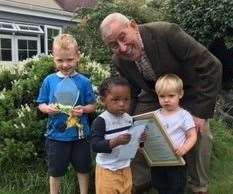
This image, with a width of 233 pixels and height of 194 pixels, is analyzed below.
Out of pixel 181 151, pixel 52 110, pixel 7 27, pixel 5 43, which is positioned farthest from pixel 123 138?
pixel 5 43

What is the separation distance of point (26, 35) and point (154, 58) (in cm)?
1977

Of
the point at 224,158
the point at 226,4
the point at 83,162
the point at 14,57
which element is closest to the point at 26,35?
the point at 14,57

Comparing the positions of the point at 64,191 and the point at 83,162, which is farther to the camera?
the point at 64,191

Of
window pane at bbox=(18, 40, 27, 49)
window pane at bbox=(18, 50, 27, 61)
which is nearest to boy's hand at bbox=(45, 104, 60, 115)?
window pane at bbox=(18, 50, 27, 61)

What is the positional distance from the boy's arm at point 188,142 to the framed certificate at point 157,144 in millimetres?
47

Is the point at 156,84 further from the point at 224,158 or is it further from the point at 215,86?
the point at 224,158

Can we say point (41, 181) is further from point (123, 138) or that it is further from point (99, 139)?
point (123, 138)

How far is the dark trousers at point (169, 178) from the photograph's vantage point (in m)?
4.54

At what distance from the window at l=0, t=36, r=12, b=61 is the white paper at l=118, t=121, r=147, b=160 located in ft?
60.3

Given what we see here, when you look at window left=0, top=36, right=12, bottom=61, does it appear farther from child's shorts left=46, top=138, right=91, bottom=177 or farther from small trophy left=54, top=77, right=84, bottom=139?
small trophy left=54, top=77, right=84, bottom=139

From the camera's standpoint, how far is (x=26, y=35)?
77.7ft

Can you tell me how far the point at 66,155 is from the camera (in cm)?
500

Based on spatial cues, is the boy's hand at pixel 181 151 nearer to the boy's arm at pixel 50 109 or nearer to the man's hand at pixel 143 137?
the man's hand at pixel 143 137

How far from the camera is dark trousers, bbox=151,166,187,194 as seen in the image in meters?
4.54
